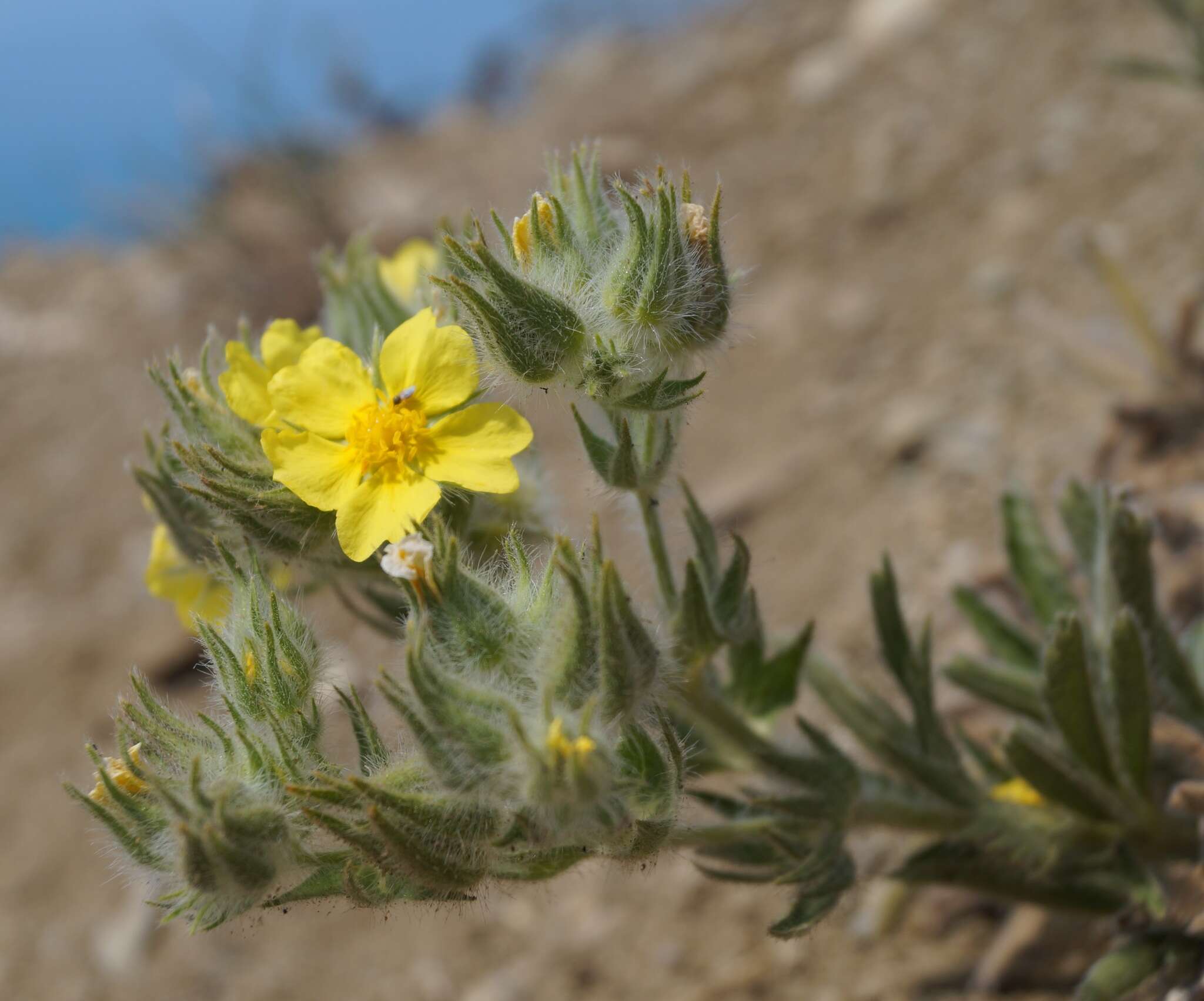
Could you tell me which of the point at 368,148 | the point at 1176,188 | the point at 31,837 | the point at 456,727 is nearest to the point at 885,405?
the point at 1176,188

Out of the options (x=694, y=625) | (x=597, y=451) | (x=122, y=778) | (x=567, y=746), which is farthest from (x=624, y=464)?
(x=122, y=778)

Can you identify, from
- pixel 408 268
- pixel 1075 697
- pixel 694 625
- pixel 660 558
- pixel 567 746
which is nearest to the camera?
pixel 567 746

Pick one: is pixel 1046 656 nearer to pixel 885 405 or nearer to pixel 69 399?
pixel 885 405

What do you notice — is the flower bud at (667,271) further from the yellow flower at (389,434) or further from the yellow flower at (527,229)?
the yellow flower at (389,434)

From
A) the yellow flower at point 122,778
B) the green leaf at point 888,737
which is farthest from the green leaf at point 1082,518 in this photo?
the yellow flower at point 122,778

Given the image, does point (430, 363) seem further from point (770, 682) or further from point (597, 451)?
point (770, 682)

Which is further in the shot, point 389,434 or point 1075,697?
point 1075,697
